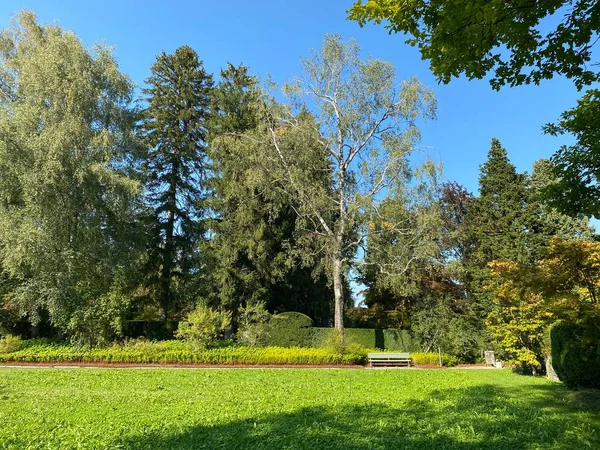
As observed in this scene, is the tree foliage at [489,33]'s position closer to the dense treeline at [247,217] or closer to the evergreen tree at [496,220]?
the dense treeline at [247,217]

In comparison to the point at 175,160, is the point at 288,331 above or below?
below

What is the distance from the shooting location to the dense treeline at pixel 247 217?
15844 mm

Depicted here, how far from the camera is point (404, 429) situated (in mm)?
4918

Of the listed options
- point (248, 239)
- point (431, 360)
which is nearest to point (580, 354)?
point (431, 360)

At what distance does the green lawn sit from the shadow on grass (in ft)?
0.04

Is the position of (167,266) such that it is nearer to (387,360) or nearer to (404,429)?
(387,360)

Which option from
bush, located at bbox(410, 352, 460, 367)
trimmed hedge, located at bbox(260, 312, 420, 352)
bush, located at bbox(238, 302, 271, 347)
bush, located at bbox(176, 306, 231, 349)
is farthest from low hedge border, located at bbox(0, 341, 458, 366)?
bush, located at bbox(410, 352, 460, 367)

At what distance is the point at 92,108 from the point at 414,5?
60.5ft

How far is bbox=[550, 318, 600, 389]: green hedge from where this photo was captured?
8281mm

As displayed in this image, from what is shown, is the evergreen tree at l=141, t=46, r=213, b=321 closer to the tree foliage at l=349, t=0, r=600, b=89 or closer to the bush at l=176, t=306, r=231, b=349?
the bush at l=176, t=306, r=231, b=349

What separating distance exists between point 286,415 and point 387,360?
10503mm

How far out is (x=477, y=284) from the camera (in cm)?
2097

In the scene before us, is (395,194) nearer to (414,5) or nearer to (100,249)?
(100,249)

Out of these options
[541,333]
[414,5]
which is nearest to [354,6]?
[414,5]
